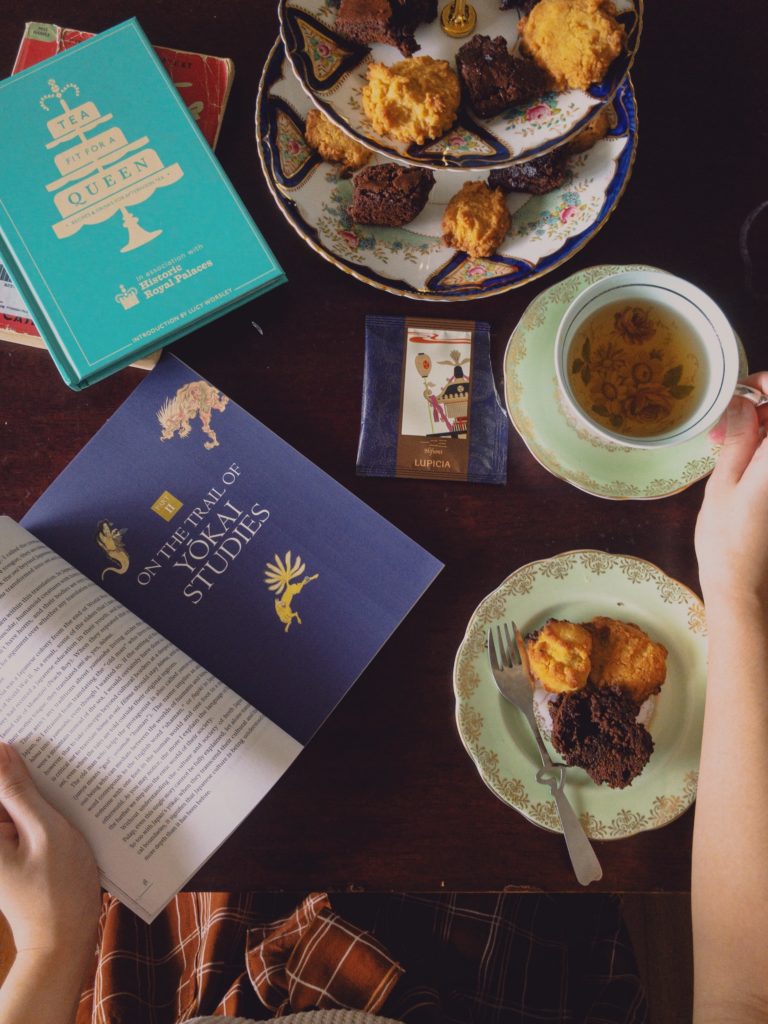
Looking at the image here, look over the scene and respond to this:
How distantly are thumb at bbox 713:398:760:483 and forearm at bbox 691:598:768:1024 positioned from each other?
0.14 metres

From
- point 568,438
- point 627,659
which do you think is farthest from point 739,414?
point 627,659

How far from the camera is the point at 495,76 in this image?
26.1 inches

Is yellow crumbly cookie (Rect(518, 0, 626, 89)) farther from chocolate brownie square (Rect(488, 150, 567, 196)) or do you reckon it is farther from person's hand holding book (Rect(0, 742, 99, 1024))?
person's hand holding book (Rect(0, 742, 99, 1024))

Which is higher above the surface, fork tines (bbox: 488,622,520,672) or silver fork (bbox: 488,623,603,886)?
fork tines (bbox: 488,622,520,672)

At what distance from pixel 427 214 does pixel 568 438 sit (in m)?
0.29

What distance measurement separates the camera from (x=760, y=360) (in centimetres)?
85

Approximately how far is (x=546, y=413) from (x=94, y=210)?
0.53 meters

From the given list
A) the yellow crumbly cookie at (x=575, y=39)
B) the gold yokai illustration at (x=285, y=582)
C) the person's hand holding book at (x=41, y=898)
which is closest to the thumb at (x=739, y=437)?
the yellow crumbly cookie at (x=575, y=39)

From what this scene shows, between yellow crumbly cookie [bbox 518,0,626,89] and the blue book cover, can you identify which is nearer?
yellow crumbly cookie [bbox 518,0,626,89]

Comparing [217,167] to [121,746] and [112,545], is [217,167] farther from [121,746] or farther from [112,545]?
[121,746]

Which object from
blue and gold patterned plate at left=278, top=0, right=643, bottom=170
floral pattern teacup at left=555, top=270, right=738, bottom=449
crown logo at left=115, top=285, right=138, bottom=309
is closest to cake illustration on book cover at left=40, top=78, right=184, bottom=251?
crown logo at left=115, top=285, right=138, bottom=309

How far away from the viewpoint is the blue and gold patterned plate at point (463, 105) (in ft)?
2.15

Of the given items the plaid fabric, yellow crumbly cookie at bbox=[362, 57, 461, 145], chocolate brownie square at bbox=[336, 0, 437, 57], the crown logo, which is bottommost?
the plaid fabric

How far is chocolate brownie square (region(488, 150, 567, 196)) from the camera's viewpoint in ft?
2.61
